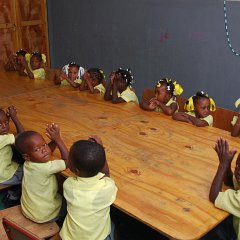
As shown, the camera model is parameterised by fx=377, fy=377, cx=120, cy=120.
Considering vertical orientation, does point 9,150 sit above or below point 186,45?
below

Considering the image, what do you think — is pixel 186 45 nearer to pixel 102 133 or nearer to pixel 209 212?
pixel 102 133

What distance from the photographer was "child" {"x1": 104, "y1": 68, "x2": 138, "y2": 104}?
9.76 feet

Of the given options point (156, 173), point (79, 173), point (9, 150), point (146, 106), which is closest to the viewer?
point (79, 173)

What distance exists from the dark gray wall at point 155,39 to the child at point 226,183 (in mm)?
2373

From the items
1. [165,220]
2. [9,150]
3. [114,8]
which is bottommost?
[9,150]

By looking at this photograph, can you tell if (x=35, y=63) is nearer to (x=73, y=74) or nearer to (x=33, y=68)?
(x=33, y=68)

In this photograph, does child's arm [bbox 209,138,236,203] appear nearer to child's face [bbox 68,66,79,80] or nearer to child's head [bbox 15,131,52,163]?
child's head [bbox 15,131,52,163]

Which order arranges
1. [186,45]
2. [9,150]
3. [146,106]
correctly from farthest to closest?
[186,45] < [146,106] < [9,150]

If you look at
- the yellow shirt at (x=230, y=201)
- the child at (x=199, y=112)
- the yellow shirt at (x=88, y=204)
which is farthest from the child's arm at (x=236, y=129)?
the yellow shirt at (x=88, y=204)

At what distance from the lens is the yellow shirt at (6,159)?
218 centimetres

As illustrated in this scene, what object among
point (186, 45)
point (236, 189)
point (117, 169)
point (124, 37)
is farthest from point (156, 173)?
point (124, 37)

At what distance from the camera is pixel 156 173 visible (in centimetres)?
178

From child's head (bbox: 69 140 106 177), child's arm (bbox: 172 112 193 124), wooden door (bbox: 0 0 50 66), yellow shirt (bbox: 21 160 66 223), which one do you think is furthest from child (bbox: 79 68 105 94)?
wooden door (bbox: 0 0 50 66)

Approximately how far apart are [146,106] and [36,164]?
44.2 inches
